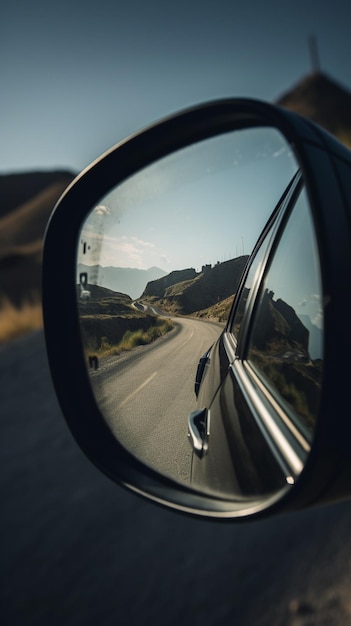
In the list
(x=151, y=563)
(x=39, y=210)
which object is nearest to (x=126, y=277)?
(x=151, y=563)

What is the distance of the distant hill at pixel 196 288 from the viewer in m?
1.47

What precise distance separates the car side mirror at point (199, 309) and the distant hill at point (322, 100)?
1949 centimetres

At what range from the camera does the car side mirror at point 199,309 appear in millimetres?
1231

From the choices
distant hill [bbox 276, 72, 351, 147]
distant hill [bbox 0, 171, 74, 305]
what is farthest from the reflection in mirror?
distant hill [bbox 0, 171, 74, 305]

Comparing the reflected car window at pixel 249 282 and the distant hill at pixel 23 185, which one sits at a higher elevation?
the distant hill at pixel 23 185

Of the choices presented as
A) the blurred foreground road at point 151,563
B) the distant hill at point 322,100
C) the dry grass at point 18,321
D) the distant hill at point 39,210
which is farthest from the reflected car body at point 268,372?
the distant hill at point 322,100

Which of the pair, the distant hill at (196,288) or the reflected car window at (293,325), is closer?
the reflected car window at (293,325)

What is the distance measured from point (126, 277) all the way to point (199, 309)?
1.05ft

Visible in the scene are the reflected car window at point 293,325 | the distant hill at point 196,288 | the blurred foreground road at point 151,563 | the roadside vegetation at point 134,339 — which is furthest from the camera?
the blurred foreground road at point 151,563

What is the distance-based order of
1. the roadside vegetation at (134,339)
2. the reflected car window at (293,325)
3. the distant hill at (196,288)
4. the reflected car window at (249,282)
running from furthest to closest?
the reflected car window at (249,282), the roadside vegetation at (134,339), the distant hill at (196,288), the reflected car window at (293,325)

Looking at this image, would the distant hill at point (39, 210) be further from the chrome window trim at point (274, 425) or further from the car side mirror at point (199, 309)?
the chrome window trim at point (274, 425)

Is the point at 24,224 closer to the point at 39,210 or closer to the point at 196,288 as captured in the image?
the point at 39,210

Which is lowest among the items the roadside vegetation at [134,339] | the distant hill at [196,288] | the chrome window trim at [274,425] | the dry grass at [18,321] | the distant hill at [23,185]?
the dry grass at [18,321]

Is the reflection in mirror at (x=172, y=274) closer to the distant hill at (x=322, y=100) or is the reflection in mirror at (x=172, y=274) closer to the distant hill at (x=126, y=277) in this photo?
the distant hill at (x=126, y=277)
